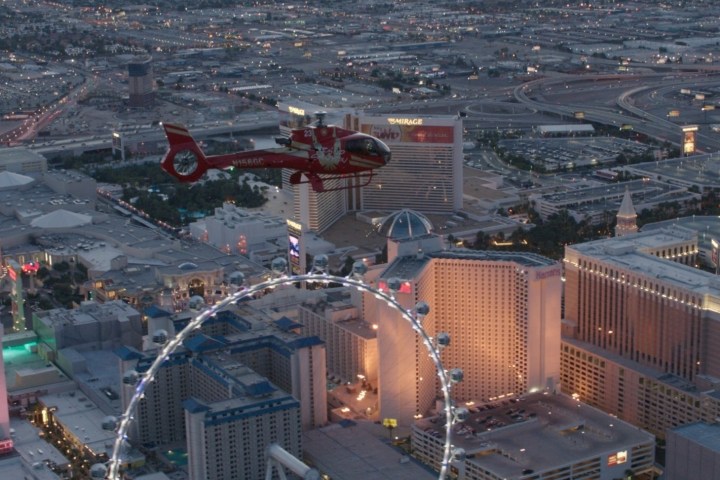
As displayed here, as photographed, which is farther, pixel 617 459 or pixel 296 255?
pixel 296 255

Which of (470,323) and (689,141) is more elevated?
(470,323)

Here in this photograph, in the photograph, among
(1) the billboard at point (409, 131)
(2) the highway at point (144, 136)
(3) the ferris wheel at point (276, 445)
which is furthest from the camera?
(2) the highway at point (144, 136)

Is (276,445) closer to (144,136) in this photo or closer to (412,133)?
(412,133)

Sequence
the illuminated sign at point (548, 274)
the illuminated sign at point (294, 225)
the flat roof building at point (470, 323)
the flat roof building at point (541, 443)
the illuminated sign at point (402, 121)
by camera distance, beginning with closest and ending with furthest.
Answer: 1. the flat roof building at point (541, 443)
2. the flat roof building at point (470, 323)
3. the illuminated sign at point (548, 274)
4. the illuminated sign at point (294, 225)
5. the illuminated sign at point (402, 121)

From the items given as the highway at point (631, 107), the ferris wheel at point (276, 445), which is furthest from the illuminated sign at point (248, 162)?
the highway at point (631, 107)

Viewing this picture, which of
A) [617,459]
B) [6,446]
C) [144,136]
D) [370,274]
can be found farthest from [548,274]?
[144,136]

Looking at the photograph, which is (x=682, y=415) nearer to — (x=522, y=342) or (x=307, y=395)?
(x=522, y=342)

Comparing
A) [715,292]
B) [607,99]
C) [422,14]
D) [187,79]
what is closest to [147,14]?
[422,14]

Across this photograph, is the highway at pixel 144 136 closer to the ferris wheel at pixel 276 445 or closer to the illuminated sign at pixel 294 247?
the illuminated sign at pixel 294 247
